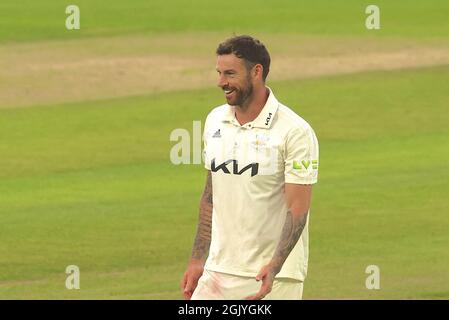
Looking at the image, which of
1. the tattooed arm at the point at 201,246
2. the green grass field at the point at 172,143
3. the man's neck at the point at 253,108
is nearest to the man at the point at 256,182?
the man's neck at the point at 253,108

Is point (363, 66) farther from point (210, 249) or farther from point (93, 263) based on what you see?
point (210, 249)

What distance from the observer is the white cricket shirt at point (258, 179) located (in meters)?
8.98

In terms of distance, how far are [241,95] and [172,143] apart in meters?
16.1

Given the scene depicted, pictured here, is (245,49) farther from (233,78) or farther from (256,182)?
(256,182)

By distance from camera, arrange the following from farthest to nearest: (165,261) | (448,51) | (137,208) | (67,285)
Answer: (448,51)
(137,208)
(165,261)
(67,285)

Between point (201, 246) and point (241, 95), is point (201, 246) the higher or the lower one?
the lower one

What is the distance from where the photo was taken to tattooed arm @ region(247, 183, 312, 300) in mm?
8891

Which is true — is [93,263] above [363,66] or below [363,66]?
below

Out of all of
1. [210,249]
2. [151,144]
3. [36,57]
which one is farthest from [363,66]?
[210,249]

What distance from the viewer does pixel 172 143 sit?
82.4 feet

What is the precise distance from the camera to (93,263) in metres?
17.0

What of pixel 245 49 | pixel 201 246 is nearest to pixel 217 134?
pixel 245 49

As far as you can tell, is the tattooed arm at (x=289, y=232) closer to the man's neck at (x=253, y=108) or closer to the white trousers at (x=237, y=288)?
the white trousers at (x=237, y=288)

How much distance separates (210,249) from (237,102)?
824 millimetres
